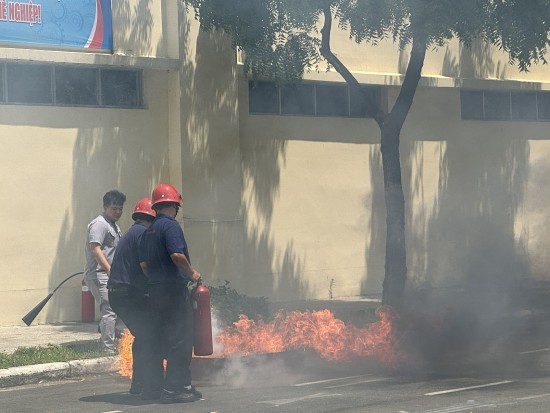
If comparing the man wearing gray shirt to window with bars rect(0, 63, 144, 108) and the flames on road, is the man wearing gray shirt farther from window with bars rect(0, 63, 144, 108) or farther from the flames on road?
window with bars rect(0, 63, 144, 108)

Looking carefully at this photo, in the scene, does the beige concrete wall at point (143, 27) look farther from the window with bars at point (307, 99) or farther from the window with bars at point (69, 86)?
the window with bars at point (307, 99)

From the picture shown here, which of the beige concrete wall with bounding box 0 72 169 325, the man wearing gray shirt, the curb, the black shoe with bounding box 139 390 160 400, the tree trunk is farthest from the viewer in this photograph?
the tree trunk

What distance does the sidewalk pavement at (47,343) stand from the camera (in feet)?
34.6

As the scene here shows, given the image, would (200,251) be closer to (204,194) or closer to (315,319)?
(204,194)

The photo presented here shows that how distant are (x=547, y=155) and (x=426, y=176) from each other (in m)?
3.02

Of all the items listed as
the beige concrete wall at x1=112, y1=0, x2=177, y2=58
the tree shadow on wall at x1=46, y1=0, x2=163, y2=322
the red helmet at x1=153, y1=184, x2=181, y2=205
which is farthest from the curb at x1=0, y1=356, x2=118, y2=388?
the beige concrete wall at x1=112, y1=0, x2=177, y2=58

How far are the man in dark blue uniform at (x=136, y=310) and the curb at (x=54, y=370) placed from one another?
5.13ft

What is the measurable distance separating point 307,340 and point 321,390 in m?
1.35

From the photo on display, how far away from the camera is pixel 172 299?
29.9ft

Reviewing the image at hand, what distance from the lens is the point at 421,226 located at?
18.7 metres

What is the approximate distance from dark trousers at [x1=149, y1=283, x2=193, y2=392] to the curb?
6.59 ft

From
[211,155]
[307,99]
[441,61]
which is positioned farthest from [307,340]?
[441,61]

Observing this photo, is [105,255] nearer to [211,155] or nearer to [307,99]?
[211,155]

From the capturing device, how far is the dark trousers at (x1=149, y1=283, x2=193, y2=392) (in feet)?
29.7
